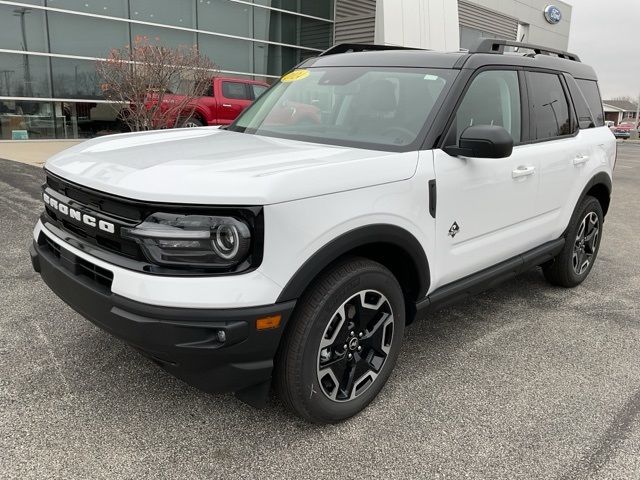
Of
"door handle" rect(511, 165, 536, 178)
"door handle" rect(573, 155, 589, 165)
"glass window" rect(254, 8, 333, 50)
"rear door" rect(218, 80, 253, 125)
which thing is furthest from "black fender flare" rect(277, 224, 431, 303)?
"glass window" rect(254, 8, 333, 50)

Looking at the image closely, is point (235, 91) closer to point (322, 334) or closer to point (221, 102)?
point (221, 102)

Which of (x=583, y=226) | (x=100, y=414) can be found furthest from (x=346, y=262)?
(x=583, y=226)

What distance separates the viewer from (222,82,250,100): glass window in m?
13.5

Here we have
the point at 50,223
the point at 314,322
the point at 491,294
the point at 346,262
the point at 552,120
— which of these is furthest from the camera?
the point at 491,294

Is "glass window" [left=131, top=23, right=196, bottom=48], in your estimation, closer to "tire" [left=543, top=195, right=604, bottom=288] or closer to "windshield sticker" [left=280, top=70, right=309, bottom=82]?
"windshield sticker" [left=280, top=70, right=309, bottom=82]

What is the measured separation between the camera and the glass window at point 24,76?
46.8ft

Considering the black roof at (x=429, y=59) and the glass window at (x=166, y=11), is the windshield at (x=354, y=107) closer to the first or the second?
the black roof at (x=429, y=59)

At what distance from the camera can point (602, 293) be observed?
4.67 metres

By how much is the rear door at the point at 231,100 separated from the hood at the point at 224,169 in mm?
10613

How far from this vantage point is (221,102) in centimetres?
1334

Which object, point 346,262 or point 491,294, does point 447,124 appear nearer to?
point 346,262

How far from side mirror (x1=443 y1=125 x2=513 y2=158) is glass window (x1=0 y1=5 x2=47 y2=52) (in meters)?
15.1

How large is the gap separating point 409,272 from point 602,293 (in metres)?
2.66

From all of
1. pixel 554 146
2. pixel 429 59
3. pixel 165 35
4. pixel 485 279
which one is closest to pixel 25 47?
pixel 165 35
